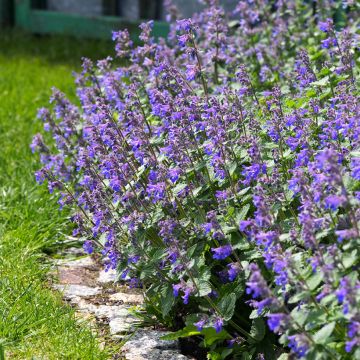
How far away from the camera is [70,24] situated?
11703mm

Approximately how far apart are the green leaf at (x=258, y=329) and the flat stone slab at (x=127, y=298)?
0.89m

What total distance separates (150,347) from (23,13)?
9.81 metres

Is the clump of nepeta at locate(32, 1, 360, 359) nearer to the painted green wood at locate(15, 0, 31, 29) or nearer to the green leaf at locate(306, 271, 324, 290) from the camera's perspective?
the green leaf at locate(306, 271, 324, 290)

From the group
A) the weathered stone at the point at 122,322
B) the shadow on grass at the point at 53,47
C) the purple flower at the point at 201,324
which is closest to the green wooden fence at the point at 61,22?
the shadow on grass at the point at 53,47

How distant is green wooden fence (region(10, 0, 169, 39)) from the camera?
37.2 ft

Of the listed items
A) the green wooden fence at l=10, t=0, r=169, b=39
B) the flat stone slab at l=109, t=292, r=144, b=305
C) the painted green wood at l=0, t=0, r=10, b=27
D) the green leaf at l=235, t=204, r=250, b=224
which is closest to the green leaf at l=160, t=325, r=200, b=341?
the green leaf at l=235, t=204, r=250, b=224

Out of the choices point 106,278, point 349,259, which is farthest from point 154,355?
point 349,259

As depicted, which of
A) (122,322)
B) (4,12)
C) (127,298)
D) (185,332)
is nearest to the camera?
(185,332)

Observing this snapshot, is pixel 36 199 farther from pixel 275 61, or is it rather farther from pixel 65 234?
pixel 275 61

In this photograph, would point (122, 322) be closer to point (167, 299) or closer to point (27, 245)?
point (167, 299)

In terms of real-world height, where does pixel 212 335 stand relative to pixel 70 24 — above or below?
below

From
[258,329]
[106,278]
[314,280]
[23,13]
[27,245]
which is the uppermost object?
[23,13]

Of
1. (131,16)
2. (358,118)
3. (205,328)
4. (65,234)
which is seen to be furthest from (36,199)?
(131,16)

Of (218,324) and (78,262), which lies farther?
(78,262)
